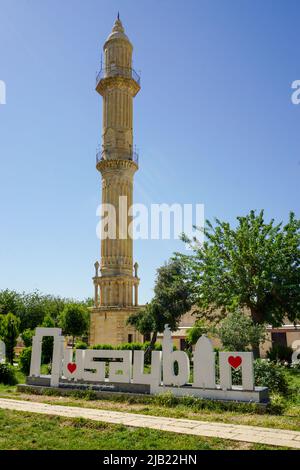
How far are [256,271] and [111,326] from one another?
56.7 feet

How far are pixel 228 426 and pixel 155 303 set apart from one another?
75.8 feet

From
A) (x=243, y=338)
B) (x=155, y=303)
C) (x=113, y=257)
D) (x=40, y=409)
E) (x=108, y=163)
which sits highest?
(x=108, y=163)

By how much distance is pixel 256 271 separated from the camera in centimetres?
2745

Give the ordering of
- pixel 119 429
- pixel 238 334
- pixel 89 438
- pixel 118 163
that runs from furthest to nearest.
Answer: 1. pixel 118 163
2. pixel 238 334
3. pixel 119 429
4. pixel 89 438

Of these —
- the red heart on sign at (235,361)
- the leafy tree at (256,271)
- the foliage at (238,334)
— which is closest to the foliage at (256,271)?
the leafy tree at (256,271)

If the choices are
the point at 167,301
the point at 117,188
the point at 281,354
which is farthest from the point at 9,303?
the point at 281,354

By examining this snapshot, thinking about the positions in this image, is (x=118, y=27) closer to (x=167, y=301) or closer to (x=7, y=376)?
(x=167, y=301)

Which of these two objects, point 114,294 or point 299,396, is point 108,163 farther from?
point 299,396

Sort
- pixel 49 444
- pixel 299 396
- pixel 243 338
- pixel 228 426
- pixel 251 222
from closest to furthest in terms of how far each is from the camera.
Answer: pixel 49 444
pixel 228 426
pixel 299 396
pixel 243 338
pixel 251 222

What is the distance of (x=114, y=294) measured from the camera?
40375mm

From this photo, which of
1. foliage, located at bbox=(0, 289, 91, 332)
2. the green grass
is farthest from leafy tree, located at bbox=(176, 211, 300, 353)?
foliage, located at bbox=(0, 289, 91, 332)

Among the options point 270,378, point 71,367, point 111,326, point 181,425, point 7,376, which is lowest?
point 181,425
